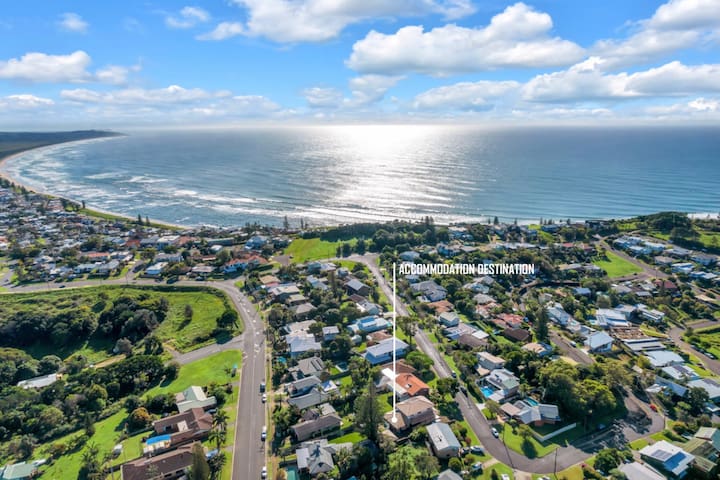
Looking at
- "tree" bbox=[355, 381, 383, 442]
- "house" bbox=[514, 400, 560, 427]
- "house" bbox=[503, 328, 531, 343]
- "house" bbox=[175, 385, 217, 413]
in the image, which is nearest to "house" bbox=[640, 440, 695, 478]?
"house" bbox=[514, 400, 560, 427]

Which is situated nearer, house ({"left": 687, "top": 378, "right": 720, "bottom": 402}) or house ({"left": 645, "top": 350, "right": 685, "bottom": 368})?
house ({"left": 687, "top": 378, "right": 720, "bottom": 402})

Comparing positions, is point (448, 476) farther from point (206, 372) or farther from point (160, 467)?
point (206, 372)

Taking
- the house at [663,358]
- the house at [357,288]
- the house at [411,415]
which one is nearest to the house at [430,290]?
the house at [357,288]

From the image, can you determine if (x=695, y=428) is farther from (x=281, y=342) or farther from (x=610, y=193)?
(x=610, y=193)

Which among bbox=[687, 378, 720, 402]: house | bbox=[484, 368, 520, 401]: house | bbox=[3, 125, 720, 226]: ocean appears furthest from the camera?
bbox=[3, 125, 720, 226]: ocean

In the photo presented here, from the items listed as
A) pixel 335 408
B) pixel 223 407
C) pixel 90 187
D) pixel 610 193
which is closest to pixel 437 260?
pixel 335 408

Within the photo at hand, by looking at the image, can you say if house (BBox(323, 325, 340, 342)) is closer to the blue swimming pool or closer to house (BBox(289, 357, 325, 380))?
house (BBox(289, 357, 325, 380))

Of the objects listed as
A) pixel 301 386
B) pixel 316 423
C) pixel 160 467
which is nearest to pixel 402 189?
pixel 301 386
